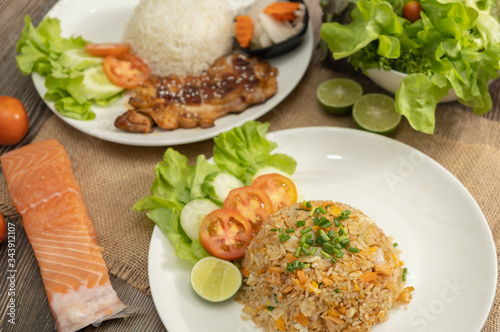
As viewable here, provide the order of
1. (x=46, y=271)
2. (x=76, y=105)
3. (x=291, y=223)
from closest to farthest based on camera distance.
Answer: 1. (x=291, y=223)
2. (x=46, y=271)
3. (x=76, y=105)

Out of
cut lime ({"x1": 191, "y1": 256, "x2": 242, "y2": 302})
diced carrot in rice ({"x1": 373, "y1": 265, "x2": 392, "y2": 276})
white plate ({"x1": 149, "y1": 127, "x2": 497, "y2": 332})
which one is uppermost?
cut lime ({"x1": 191, "y1": 256, "x2": 242, "y2": 302})

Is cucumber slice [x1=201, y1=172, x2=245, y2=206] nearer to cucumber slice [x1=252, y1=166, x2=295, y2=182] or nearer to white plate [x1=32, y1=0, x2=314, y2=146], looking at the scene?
cucumber slice [x1=252, y1=166, x2=295, y2=182]

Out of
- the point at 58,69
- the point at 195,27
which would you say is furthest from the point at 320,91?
the point at 58,69

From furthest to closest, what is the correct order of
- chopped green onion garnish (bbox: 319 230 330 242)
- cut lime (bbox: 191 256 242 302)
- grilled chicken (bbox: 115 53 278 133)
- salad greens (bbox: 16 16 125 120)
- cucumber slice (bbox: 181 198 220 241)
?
salad greens (bbox: 16 16 125 120) < grilled chicken (bbox: 115 53 278 133) < cucumber slice (bbox: 181 198 220 241) < cut lime (bbox: 191 256 242 302) < chopped green onion garnish (bbox: 319 230 330 242)

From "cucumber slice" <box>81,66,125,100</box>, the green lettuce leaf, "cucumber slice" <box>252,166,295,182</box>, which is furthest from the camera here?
"cucumber slice" <box>81,66,125,100</box>

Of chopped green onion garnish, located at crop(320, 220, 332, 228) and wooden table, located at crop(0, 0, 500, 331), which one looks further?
wooden table, located at crop(0, 0, 500, 331)

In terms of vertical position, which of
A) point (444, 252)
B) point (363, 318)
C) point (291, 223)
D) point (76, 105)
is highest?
point (76, 105)

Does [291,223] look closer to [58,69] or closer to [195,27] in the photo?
[195,27]

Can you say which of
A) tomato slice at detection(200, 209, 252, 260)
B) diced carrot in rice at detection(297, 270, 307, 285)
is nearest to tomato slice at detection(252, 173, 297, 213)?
tomato slice at detection(200, 209, 252, 260)
